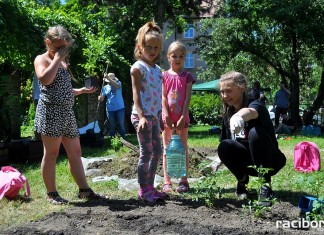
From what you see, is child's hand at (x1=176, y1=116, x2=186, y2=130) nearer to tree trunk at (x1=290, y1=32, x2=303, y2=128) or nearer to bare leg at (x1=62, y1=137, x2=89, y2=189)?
bare leg at (x1=62, y1=137, x2=89, y2=189)

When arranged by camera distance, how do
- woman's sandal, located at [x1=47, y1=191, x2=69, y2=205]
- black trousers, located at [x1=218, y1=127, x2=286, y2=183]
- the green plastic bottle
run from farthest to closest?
the green plastic bottle < woman's sandal, located at [x1=47, y1=191, x2=69, y2=205] < black trousers, located at [x1=218, y1=127, x2=286, y2=183]

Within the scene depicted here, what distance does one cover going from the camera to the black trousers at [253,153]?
3.85 m

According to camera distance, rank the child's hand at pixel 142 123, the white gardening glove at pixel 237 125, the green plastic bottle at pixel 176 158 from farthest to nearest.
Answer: the green plastic bottle at pixel 176 158
the child's hand at pixel 142 123
the white gardening glove at pixel 237 125

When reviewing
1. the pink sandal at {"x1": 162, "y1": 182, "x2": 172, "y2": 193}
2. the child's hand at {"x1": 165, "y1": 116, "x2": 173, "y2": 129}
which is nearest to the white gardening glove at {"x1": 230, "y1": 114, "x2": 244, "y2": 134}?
the child's hand at {"x1": 165, "y1": 116, "x2": 173, "y2": 129}

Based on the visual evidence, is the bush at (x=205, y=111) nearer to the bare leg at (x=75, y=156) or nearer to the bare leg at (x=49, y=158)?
the bare leg at (x=75, y=156)

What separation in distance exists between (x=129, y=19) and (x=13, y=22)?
8292 millimetres

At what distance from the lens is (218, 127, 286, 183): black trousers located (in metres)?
3.85

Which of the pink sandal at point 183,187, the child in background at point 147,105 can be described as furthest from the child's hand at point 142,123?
the pink sandal at point 183,187

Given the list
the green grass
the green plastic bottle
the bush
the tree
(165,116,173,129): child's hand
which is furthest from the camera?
the bush

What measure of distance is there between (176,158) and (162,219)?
54.3 inches

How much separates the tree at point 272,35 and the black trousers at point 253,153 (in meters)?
12.4

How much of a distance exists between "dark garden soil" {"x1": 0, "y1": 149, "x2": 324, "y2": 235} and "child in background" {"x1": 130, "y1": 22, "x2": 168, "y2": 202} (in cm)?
24

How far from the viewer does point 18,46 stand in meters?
9.07

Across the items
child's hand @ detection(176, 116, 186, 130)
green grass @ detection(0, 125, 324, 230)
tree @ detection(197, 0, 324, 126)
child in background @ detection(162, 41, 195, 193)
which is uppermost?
tree @ detection(197, 0, 324, 126)
